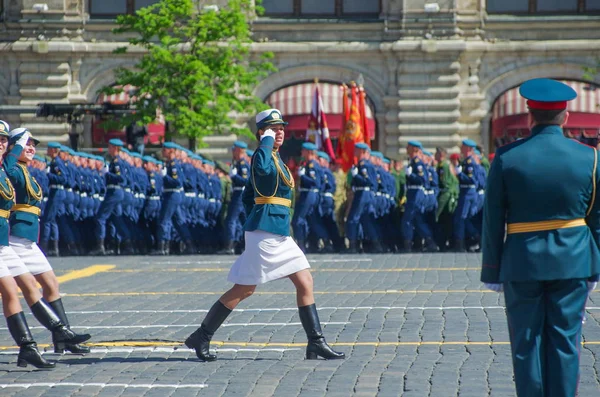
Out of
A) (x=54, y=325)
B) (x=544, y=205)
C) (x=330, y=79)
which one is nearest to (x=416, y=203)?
(x=54, y=325)

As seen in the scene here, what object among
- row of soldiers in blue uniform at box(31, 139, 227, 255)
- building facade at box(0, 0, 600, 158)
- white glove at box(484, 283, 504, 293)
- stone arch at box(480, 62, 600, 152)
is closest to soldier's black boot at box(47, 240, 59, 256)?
row of soldiers in blue uniform at box(31, 139, 227, 255)

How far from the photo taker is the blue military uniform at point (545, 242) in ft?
21.5

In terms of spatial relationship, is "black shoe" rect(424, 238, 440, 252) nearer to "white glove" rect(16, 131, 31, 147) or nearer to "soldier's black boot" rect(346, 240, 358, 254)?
"soldier's black boot" rect(346, 240, 358, 254)

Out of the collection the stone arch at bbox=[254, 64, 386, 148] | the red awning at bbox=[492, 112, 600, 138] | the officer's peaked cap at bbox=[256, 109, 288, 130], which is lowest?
the red awning at bbox=[492, 112, 600, 138]

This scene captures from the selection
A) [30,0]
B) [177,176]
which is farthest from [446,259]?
[30,0]

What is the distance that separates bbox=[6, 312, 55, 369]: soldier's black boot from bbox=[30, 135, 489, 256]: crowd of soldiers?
39.5ft

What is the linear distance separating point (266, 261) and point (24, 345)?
5.75ft

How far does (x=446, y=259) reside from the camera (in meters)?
19.8

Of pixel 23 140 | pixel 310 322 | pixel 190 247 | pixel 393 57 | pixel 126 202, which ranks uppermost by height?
pixel 23 140

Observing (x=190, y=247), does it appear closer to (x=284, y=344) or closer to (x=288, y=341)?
(x=288, y=341)

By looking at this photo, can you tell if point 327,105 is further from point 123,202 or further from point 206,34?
point 123,202

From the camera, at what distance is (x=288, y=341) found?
34.5ft

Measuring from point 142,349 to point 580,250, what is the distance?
442 centimetres

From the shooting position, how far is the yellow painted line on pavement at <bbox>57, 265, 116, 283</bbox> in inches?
672
